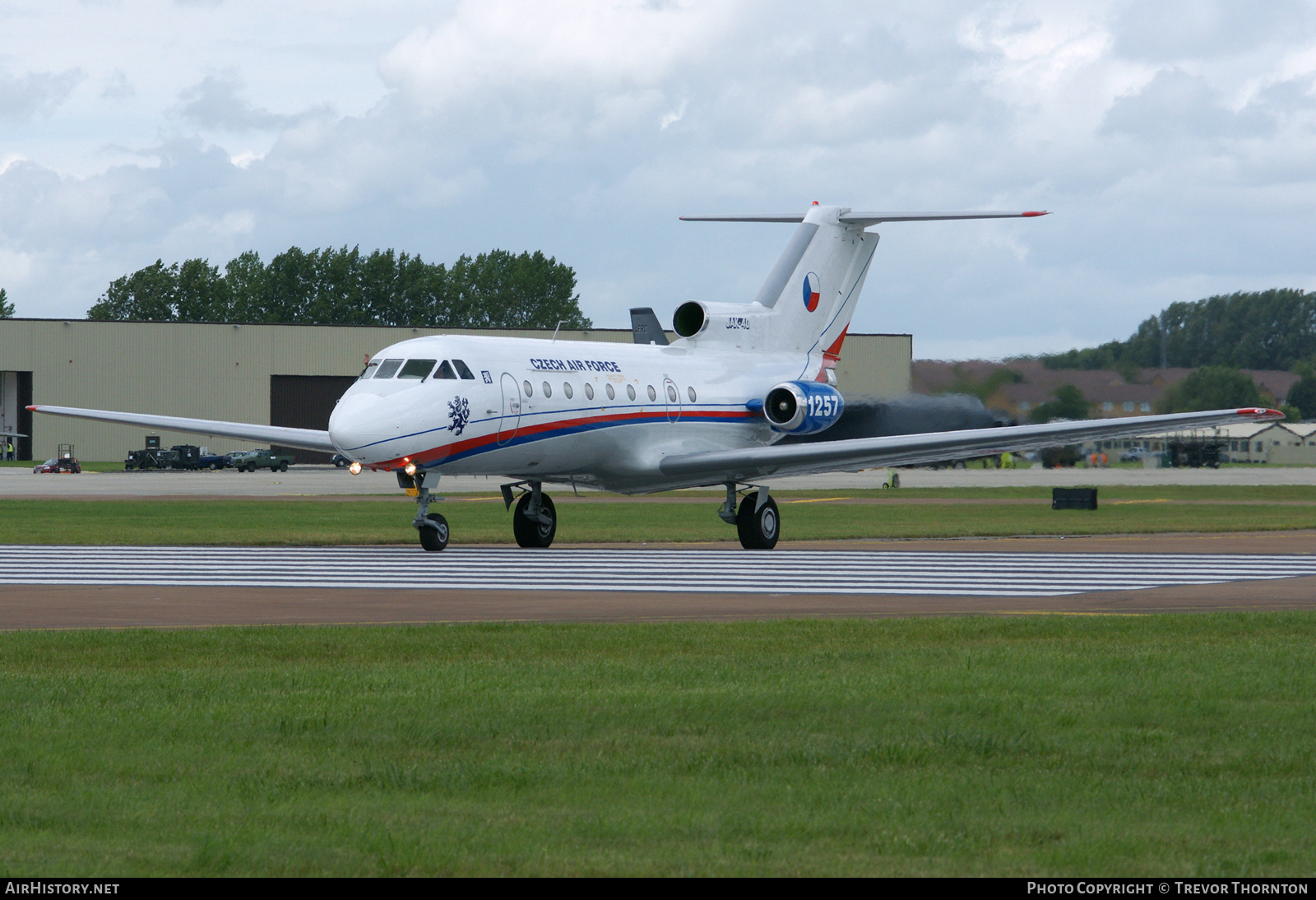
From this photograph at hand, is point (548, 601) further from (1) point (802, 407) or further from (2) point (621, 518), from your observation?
(2) point (621, 518)

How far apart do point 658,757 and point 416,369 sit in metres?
17.8

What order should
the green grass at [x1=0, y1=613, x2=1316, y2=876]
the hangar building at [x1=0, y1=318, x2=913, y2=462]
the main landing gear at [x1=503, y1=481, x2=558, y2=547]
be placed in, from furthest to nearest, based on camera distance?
the hangar building at [x1=0, y1=318, x2=913, y2=462]
the main landing gear at [x1=503, y1=481, x2=558, y2=547]
the green grass at [x1=0, y1=613, x2=1316, y2=876]

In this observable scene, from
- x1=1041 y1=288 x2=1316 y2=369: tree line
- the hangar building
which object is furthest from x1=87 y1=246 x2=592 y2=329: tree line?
x1=1041 y1=288 x2=1316 y2=369: tree line

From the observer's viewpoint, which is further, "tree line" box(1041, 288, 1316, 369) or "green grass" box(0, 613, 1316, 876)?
"tree line" box(1041, 288, 1316, 369)

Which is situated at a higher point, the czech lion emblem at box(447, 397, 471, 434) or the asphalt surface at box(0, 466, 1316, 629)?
the czech lion emblem at box(447, 397, 471, 434)

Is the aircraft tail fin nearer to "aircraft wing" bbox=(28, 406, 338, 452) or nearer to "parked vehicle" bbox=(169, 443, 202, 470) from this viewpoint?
"aircraft wing" bbox=(28, 406, 338, 452)

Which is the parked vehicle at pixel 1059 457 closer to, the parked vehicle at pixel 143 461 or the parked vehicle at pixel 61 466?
the parked vehicle at pixel 143 461

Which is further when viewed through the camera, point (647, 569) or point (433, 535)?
point (433, 535)

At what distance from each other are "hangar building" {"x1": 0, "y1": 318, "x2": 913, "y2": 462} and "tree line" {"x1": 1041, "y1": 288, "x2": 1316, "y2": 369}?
27761 mm

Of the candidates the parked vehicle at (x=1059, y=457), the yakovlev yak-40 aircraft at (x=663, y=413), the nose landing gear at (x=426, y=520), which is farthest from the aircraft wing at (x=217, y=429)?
the parked vehicle at (x=1059, y=457)

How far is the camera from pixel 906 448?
88.6 ft

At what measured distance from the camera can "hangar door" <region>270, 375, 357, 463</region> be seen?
301 feet

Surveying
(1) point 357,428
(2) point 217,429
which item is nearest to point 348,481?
(2) point 217,429
